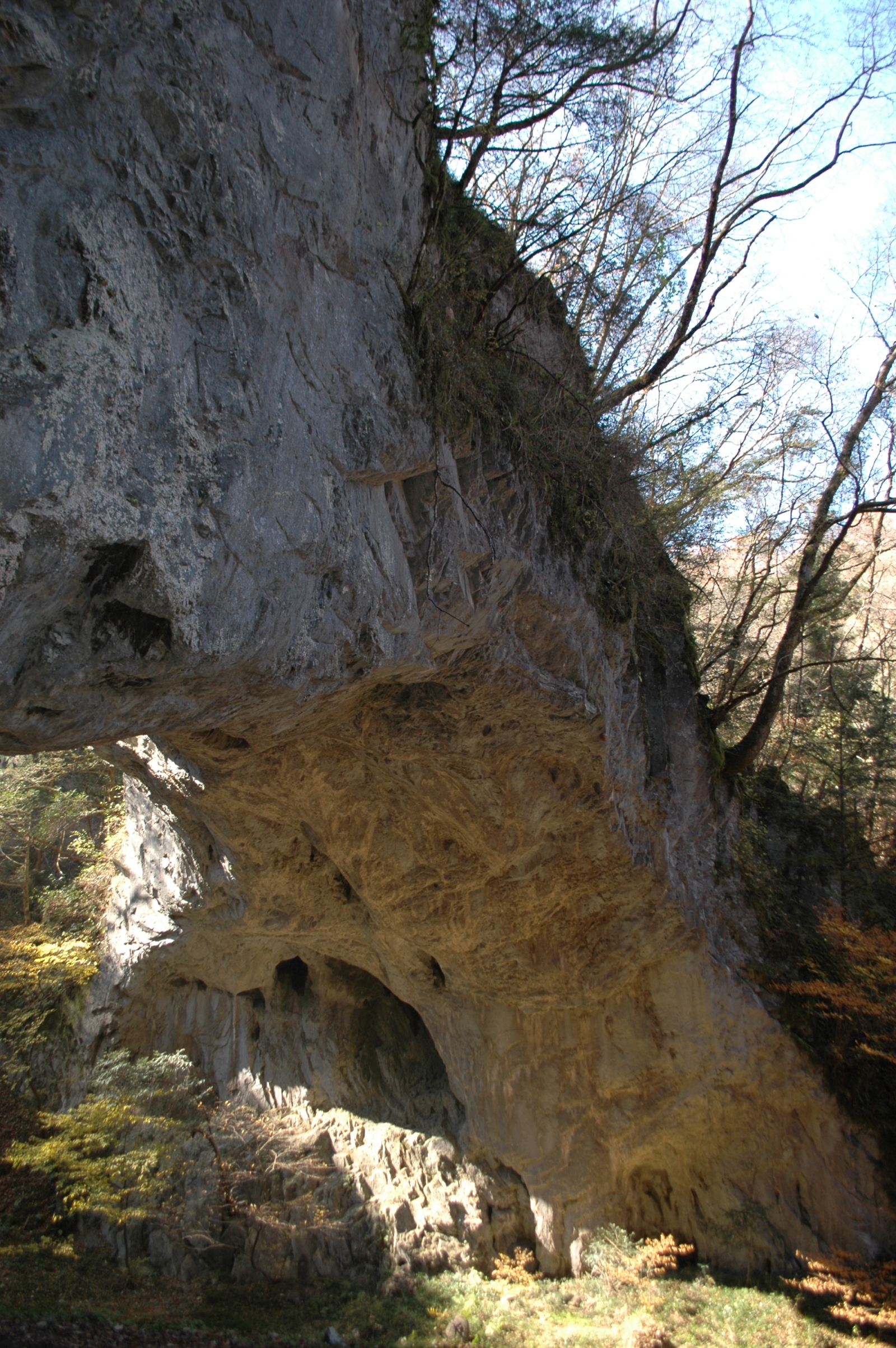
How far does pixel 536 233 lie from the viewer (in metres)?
5.55

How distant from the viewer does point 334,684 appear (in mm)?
4125

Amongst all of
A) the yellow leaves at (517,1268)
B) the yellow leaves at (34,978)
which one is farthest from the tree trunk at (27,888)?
the yellow leaves at (517,1268)

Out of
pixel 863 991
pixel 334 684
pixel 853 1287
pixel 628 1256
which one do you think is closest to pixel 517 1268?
pixel 628 1256

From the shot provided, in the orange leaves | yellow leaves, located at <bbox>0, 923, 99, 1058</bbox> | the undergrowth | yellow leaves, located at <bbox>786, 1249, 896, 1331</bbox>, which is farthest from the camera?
yellow leaves, located at <bbox>0, 923, 99, 1058</bbox>

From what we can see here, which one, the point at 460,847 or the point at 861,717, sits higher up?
the point at 861,717

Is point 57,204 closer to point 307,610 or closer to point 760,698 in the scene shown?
point 307,610

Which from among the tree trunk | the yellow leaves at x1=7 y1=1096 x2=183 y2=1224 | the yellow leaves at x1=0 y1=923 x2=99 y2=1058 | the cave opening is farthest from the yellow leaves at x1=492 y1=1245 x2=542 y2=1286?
the tree trunk

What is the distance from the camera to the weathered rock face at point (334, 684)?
2555 mm

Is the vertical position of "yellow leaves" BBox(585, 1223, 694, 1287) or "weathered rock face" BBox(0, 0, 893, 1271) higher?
"weathered rock face" BBox(0, 0, 893, 1271)

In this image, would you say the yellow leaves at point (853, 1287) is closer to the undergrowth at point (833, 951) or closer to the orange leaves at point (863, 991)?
the undergrowth at point (833, 951)

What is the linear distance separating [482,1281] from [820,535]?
28.7 ft

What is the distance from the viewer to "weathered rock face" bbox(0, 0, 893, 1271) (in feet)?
8.38

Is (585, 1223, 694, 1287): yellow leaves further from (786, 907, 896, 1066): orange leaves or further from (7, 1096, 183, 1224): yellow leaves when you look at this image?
(7, 1096, 183, 1224): yellow leaves

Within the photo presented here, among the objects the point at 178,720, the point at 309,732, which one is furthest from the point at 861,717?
the point at 178,720
